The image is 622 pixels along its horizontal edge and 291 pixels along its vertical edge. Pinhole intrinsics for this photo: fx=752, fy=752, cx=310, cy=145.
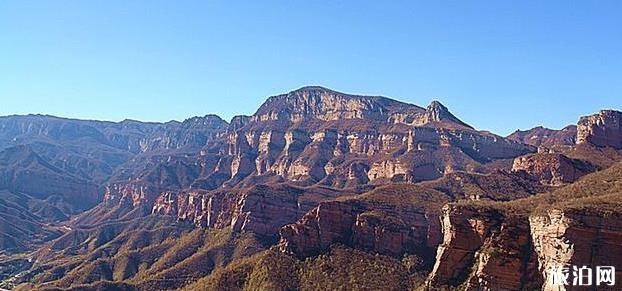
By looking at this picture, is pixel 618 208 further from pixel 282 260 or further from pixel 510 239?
pixel 282 260

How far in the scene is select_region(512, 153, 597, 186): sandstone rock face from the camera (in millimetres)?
181500

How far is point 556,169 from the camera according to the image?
184 metres

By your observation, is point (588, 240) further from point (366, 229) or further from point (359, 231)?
point (359, 231)

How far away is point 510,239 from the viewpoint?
108625mm

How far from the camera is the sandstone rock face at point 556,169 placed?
7146 inches

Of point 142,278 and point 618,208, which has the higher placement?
point 618,208

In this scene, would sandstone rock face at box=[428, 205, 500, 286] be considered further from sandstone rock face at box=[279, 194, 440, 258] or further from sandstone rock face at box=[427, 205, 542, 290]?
sandstone rock face at box=[279, 194, 440, 258]

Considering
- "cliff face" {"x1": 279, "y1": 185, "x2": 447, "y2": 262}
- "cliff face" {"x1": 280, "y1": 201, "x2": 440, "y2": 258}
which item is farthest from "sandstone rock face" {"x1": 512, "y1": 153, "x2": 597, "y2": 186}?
"cliff face" {"x1": 280, "y1": 201, "x2": 440, "y2": 258}

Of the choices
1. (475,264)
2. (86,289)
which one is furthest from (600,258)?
(86,289)

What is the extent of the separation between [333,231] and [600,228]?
6297 cm

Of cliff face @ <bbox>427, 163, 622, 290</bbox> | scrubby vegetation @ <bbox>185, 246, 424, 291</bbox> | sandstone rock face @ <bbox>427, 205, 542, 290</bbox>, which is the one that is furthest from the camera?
scrubby vegetation @ <bbox>185, 246, 424, 291</bbox>

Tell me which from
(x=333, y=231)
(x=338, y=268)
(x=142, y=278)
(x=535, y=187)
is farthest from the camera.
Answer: (x=142, y=278)

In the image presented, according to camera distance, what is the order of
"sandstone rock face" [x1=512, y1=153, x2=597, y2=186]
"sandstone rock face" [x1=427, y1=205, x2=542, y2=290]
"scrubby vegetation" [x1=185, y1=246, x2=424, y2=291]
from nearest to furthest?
"sandstone rock face" [x1=427, y1=205, x2=542, y2=290] → "scrubby vegetation" [x1=185, y1=246, x2=424, y2=291] → "sandstone rock face" [x1=512, y1=153, x2=597, y2=186]

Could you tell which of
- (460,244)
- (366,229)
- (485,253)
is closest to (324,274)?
(366,229)
